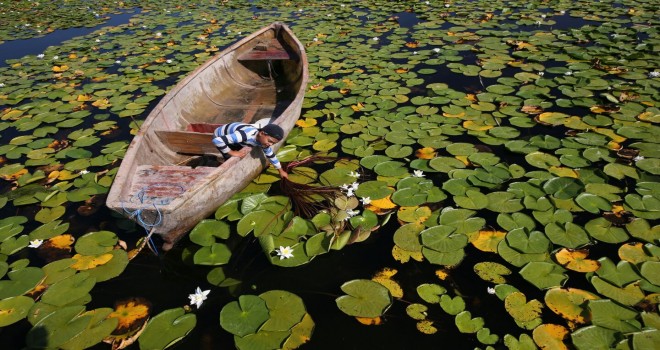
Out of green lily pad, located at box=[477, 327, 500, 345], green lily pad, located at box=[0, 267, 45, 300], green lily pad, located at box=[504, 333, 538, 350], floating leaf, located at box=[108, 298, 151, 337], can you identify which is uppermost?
green lily pad, located at box=[0, 267, 45, 300]

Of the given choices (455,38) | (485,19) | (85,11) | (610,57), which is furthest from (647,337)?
(85,11)

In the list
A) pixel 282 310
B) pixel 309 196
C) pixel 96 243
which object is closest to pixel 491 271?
pixel 282 310

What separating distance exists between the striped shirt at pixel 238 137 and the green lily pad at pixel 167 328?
1.75 meters

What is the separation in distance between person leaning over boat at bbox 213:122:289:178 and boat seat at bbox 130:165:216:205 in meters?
0.42

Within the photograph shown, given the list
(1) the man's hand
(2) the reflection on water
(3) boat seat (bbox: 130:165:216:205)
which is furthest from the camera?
(2) the reflection on water

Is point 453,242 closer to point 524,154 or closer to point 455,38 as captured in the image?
point 524,154

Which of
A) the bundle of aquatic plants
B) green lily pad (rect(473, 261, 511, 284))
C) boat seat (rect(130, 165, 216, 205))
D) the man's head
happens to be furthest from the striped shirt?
green lily pad (rect(473, 261, 511, 284))

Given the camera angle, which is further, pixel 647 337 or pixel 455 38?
pixel 455 38

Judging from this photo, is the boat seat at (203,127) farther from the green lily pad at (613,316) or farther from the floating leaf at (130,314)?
the green lily pad at (613,316)

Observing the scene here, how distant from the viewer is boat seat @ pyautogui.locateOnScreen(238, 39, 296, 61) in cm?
Result: 671

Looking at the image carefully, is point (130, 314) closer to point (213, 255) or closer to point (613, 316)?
point (213, 255)

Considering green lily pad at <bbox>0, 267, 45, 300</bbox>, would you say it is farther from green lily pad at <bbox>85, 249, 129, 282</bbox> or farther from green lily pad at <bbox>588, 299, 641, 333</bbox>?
green lily pad at <bbox>588, 299, 641, 333</bbox>

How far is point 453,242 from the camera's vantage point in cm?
330

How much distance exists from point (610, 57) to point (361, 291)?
6856 millimetres
